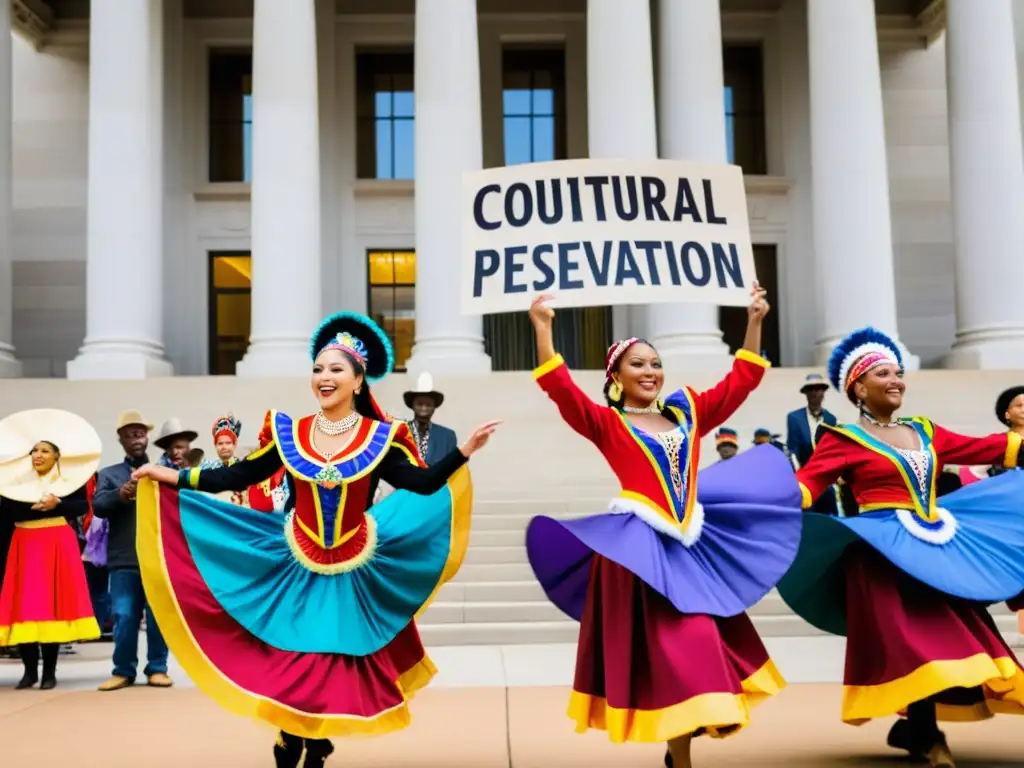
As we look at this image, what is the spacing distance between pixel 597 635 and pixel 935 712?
1.80 m

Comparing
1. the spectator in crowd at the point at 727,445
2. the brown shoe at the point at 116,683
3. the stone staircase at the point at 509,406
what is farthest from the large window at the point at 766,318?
the brown shoe at the point at 116,683

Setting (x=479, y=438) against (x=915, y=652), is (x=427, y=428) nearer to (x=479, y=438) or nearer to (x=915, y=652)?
(x=479, y=438)

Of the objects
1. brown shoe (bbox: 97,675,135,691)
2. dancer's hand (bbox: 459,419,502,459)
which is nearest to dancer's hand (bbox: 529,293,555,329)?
dancer's hand (bbox: 459,419,502,459)

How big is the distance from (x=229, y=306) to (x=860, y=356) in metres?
21.7

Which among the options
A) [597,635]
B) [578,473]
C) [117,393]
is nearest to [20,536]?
[597,635]

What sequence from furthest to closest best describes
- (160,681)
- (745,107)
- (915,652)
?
(745,107) → (160,681) → (915,652)

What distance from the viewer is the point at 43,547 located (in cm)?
1011

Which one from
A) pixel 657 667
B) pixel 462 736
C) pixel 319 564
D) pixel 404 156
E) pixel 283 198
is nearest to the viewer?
pixel 657 667

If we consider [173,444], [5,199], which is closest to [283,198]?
[5,199]

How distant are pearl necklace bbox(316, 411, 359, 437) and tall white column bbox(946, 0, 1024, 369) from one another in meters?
17.3

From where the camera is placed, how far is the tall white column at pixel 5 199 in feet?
74.6

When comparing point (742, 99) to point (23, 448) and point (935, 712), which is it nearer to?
point (23, 448)

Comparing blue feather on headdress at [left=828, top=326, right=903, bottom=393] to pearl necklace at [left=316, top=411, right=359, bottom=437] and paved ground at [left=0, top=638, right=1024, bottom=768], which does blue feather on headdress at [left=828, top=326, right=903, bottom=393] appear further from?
pearl necklace at [left=316, top=411, right=359, bottom=437]

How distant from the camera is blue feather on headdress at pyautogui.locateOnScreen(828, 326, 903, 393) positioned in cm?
678
